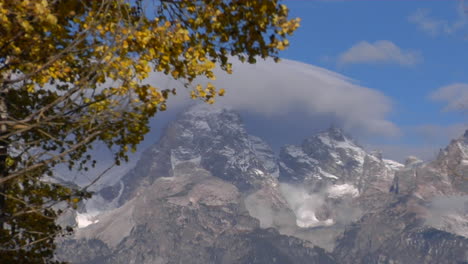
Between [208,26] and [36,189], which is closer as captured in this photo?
[208,26]

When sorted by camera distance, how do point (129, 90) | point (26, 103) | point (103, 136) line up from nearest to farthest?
point (129, 90)
point (103, 136)
point (26, 103)

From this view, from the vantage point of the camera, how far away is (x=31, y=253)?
1565 centimetres

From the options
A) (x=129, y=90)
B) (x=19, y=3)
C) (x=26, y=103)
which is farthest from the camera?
(x=26, y=103)

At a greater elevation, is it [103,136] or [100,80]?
[100,80]

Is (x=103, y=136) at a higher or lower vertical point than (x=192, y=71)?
lower

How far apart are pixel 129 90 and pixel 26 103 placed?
6473 mm

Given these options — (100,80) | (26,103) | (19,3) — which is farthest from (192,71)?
(26,103)

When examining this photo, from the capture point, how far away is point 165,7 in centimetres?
1271

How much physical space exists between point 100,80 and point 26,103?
4.93 m

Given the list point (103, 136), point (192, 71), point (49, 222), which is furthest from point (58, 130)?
point (192, 71)

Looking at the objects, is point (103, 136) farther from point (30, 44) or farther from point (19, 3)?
point (19, 3)

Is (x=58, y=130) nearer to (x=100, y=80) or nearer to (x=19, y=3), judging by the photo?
(x=100, y=80)

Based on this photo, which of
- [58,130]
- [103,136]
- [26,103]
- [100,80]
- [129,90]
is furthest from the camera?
[26,103]

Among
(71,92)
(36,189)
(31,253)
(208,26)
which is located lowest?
(31,253)
